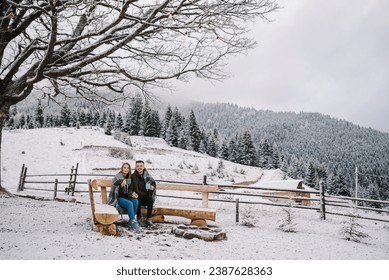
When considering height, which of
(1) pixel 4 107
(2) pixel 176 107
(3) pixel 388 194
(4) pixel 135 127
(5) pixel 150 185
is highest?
Result: (2) pixel 176 107

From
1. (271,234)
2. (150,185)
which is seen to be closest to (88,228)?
(150,185)

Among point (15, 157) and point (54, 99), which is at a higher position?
point (54, 99)

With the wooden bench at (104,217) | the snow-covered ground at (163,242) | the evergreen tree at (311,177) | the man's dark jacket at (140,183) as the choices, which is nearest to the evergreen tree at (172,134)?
the evergreen tree at (311,177)

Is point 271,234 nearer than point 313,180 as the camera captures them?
Yes

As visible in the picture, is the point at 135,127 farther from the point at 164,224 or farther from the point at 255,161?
the point at 164,224

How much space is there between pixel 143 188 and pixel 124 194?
18.4 inches

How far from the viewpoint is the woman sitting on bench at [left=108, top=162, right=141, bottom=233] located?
243 inches

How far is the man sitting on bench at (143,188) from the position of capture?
21.5 ft

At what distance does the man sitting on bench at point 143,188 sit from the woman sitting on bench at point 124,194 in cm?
14

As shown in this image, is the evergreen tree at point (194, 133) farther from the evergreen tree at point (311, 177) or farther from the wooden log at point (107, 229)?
the wooden log at point (107, 229)

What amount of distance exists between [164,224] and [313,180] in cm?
6140

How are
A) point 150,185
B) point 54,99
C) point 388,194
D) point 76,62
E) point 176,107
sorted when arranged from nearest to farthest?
point 150,185
point 76,62
point 54,99
point 388,194
point 176,107

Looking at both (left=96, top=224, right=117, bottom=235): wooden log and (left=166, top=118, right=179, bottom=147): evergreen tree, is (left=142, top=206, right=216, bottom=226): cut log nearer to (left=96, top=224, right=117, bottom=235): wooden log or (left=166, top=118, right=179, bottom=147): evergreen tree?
(left=96, top=224, right=117, bottom=235): wooden log

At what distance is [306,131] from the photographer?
19912 centimetres
